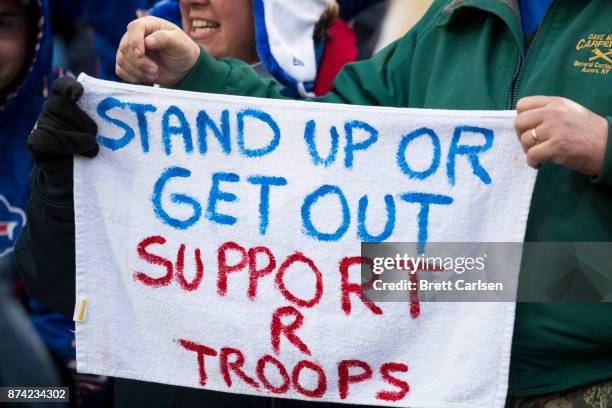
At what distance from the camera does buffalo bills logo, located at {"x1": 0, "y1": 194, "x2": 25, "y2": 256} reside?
355 cm

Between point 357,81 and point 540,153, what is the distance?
745mm

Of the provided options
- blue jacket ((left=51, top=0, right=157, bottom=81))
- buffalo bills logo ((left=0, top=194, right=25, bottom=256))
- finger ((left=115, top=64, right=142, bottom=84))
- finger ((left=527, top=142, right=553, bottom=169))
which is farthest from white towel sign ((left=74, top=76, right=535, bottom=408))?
blue jacket ((left=51, top=0, right=157, bottom=81))

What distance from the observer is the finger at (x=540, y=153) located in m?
2.04

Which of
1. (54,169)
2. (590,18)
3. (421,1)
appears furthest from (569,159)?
(421,1)

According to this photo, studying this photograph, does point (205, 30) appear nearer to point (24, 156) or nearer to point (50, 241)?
point (24, 156)

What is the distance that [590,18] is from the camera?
2211 millimetres

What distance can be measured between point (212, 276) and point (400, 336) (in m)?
0.47

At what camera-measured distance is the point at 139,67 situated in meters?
2.37

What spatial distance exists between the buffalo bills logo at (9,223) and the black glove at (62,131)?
1207 millimetres

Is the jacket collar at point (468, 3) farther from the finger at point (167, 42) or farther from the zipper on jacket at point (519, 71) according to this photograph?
the finger at point (167, 42)

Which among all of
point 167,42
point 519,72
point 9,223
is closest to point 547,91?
point 519,72

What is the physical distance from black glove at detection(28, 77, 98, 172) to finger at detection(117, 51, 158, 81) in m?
0.11

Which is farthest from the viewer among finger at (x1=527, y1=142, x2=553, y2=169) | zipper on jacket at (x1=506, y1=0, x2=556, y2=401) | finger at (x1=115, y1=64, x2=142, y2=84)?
finger at (x1=115, y1=64, x2=142, y2=84)

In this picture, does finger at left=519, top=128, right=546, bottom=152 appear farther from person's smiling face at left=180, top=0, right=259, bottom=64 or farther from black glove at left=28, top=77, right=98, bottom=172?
person's smiling face at left=180, top=0, right=259, bottom=64
